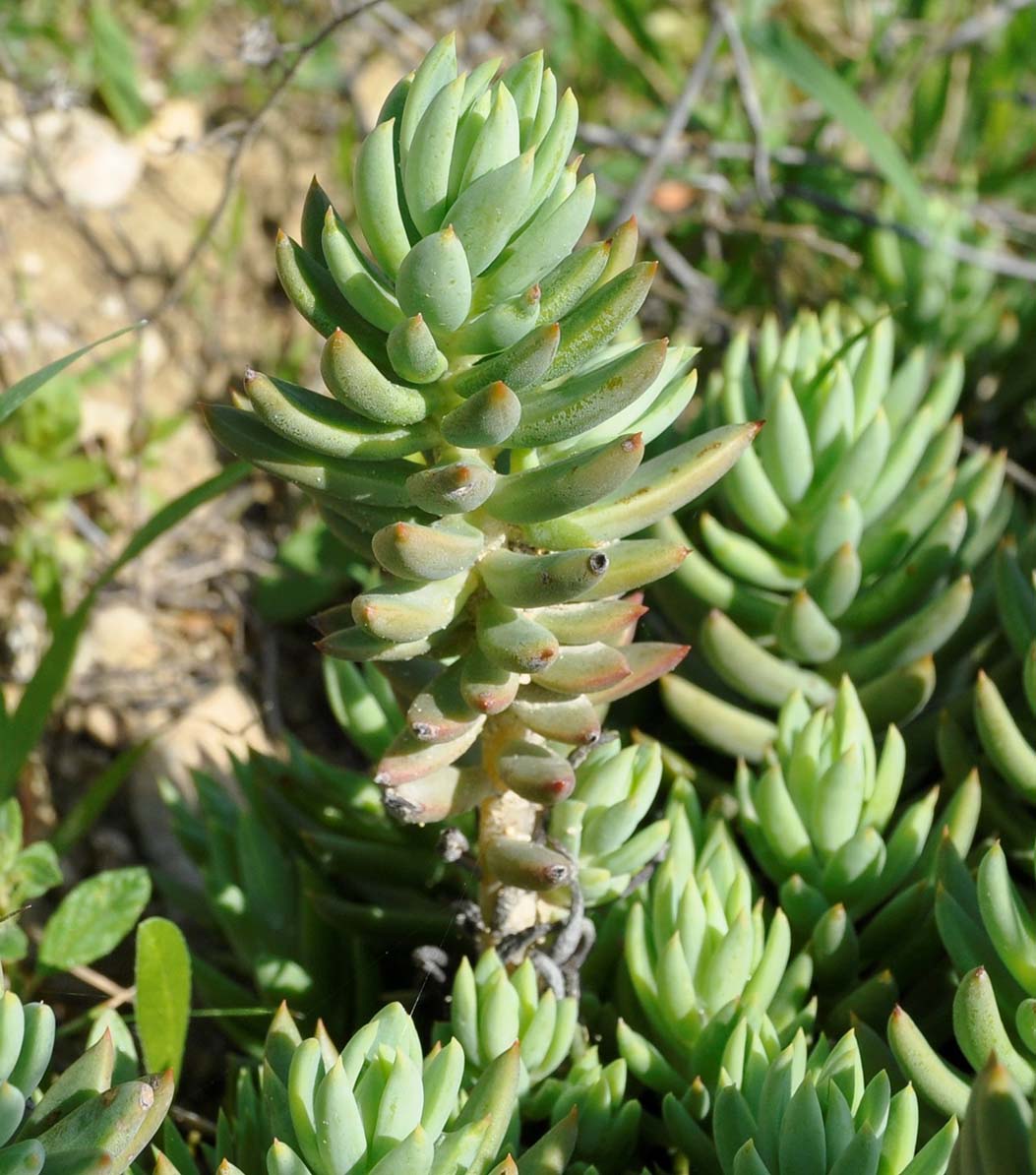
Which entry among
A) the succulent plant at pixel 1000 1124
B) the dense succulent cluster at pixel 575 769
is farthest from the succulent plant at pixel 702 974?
the succulent plant at pixel 1000 1124

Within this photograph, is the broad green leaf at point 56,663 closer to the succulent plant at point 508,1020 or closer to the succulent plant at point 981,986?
the succulent plant at point 508,1020

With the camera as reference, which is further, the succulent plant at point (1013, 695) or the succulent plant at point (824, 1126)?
the succulent plant at point (1013, 695)

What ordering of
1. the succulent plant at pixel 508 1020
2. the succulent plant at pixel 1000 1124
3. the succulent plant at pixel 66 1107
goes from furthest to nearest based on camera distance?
the succulent plant at pixel 508 1020, the succulent plant at pixel 66 1107, the succulent plant at pixel 1000 1124

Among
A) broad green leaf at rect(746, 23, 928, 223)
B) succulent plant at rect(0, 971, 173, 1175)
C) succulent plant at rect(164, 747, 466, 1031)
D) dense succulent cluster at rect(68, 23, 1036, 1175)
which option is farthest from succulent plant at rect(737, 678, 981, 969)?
broad green leaf at rect(746, 23, 928, 223)

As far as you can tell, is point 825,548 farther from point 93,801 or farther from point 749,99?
point 749,99

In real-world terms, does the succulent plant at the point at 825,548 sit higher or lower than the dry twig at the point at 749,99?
lower

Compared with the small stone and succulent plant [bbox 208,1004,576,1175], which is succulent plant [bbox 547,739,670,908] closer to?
succulent plant [bbox 208,1004,576,1175]
